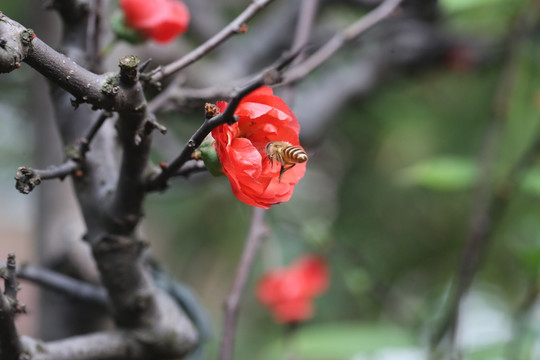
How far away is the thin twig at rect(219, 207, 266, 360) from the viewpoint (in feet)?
2.15

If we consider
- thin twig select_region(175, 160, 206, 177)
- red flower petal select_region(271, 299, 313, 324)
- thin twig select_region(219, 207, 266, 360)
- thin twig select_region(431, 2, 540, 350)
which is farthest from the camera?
red flower petal select_region(271, 299, 313, 324)

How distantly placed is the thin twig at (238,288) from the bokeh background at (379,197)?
484 mm

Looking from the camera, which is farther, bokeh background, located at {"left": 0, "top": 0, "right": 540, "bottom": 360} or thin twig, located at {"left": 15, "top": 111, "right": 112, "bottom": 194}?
bokeh background, located at {"left": 0, "top": 0, "right": 540, "bottom": 360}

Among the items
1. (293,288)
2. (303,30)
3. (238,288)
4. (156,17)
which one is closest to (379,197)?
(293,288)

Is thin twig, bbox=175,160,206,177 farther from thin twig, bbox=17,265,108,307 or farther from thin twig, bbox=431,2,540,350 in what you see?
thin twig, bbox=431,2,540,350

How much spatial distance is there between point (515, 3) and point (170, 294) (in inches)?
33.6

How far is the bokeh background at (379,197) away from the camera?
1499 mm

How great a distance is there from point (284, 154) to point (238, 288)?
13.9 inches

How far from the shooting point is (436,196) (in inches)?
82.8

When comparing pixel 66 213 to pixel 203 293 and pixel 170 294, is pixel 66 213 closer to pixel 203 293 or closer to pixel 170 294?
pixel 170 294

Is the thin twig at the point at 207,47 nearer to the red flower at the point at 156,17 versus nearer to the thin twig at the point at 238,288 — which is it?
the red flower at the point at 156,17

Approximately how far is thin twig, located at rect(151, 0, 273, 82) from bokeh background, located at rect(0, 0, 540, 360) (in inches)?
28.8

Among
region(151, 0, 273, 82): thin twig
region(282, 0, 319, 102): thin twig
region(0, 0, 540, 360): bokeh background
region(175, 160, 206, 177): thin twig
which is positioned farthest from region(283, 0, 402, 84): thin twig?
region(0, 0, 540, 360): bokeh background

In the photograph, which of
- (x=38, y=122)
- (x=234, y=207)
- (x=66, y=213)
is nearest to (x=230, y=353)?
(x=66, y=213)
